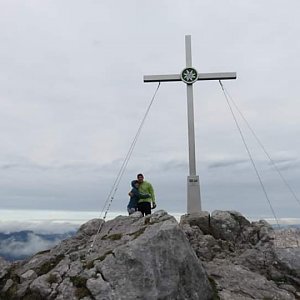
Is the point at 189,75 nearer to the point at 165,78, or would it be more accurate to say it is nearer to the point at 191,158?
the point at 165,78

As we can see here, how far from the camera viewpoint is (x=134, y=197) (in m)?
17.7

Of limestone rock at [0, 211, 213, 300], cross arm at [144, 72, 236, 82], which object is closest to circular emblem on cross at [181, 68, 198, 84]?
cross arm at [144, 72, 236, 82]

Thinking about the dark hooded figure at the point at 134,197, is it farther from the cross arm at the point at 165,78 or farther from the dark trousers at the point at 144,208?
the cross arm at the point at 165,78

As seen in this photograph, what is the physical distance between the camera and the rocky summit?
12.2 m

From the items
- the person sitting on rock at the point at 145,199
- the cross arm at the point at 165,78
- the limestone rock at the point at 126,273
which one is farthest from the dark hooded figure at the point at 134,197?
the cross arm at the point at 165,78

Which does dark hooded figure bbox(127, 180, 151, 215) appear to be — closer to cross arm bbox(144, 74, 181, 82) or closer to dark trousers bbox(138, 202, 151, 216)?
dark trousers bbox(138, 202, 151, 216)

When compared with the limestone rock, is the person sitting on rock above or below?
above

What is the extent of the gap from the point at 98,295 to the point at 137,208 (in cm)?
610

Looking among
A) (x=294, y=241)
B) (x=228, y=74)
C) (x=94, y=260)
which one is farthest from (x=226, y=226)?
(x=228, y=74)

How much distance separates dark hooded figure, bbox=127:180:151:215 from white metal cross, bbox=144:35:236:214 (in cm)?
266

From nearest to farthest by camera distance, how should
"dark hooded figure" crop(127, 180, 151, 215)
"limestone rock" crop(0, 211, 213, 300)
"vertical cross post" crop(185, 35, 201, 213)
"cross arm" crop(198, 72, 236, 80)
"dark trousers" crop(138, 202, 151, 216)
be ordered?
"limestone rock" crop(0, 211, 213, 300)
"dark hooded figure" crop(127, 180, 151, 215)
"dark trousers" crop(138, 202, 151, 216)
"vertical cross post" crop(185, 35, 201, 213)
"cross arm" crop(198, 72, 236, 80)

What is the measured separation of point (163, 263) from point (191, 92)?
10.1 meters

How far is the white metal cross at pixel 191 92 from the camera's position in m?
19.3

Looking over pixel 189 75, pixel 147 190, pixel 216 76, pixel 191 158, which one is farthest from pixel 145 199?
pixel 216 76
